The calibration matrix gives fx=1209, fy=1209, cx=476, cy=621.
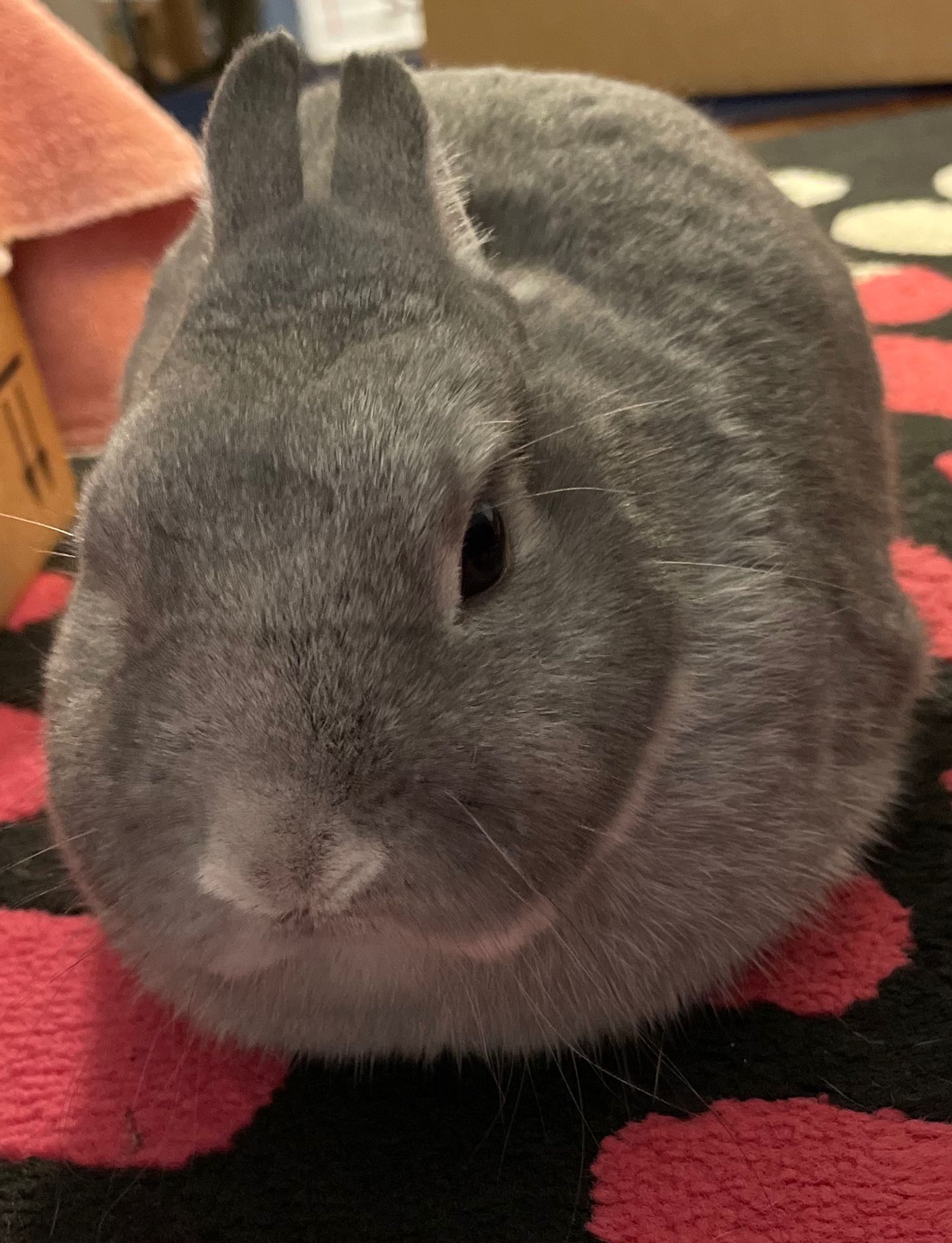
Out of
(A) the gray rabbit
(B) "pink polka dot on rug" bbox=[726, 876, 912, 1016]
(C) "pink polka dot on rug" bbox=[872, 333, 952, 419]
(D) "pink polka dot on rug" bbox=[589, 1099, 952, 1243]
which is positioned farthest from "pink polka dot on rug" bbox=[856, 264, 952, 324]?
(D) "pink polka dot on rug" bbox=[589, 1099, 952, 1243]

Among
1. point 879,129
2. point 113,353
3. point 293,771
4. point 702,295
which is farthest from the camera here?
point 879,129

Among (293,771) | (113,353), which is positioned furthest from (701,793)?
(113,353)

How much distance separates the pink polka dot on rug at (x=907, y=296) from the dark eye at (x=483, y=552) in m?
1.49

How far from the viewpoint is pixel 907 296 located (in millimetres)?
2164

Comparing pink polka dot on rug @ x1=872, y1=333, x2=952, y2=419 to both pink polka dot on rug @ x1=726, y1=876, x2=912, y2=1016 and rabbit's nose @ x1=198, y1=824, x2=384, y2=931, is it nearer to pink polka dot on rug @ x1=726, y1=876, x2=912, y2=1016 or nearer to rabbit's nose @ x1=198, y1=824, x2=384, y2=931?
pink polka dot on rug @ x1=726, y1=876, x2=912, y2=1016

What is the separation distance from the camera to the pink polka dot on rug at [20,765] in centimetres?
140

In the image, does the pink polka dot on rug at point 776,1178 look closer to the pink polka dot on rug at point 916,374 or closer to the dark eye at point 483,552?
the dark eye at point 483,552

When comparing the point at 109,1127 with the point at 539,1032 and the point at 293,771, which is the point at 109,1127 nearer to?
the point at 539,1032

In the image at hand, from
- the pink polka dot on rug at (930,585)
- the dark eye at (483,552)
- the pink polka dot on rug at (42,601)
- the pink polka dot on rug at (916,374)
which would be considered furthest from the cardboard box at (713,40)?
the dark eye at (483,552)

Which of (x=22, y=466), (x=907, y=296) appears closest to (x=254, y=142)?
(x=22, y=466)

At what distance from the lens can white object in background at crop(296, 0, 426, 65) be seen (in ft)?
14.8

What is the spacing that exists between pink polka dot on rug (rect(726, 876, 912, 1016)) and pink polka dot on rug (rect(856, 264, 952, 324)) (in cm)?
125

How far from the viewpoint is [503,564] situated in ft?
2.70

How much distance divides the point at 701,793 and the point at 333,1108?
42 centimetres
